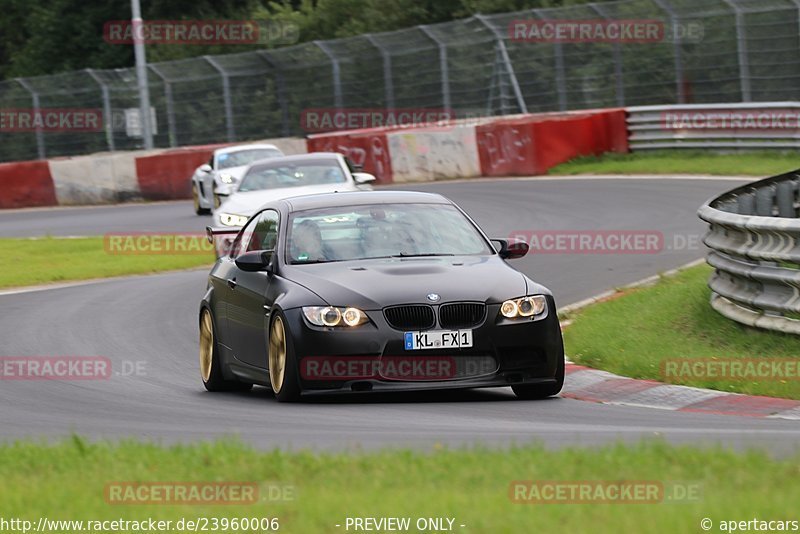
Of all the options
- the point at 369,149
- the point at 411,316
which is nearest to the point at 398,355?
the point at 411,316

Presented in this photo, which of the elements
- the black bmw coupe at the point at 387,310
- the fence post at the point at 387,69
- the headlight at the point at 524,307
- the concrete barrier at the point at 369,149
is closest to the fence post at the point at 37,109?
the fence post at the point at 387,69

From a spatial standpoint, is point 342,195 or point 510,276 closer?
point 510,276

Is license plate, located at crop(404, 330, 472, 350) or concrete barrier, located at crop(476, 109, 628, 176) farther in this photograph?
concrete barrier, located at crop(476, 109, 628, 176)

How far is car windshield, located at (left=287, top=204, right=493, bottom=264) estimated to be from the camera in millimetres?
10559

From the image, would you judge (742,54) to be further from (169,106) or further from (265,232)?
(265,232)

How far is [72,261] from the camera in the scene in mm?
23438

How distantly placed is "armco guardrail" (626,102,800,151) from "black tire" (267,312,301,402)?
19.9 m

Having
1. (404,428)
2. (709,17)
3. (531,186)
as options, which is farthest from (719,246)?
(709,17)

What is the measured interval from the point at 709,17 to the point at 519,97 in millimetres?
5955

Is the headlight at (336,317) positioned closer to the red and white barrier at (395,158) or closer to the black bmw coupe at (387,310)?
the black bmw coupe at (387,310)

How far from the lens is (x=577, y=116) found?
1278 inches

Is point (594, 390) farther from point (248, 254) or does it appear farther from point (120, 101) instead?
point (120, 101)

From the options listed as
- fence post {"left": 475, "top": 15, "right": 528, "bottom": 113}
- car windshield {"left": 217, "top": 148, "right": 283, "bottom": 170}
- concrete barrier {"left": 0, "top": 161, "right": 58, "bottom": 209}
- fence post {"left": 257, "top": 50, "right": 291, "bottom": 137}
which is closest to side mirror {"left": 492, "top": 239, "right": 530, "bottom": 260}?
car windshield {"left": 217, "top": 148, "right": 283, "bottom": 170}

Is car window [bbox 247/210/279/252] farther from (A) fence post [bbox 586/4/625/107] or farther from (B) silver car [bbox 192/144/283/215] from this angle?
(A) fence post [bbox 586/4/625/107]
